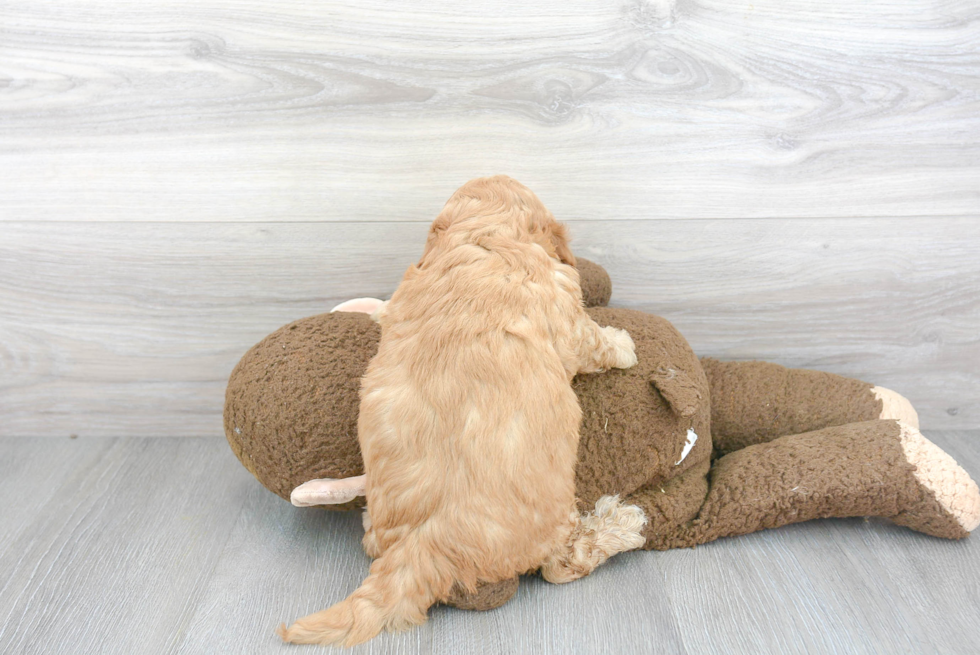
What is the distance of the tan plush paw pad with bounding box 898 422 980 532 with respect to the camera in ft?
4.57

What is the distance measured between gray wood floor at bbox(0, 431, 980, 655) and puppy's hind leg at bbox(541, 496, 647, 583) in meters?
0.04

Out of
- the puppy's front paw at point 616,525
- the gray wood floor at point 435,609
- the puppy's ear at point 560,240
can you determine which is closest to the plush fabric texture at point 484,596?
the gray wood floor at point 435,609

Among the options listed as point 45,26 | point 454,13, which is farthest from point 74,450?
point 454,13

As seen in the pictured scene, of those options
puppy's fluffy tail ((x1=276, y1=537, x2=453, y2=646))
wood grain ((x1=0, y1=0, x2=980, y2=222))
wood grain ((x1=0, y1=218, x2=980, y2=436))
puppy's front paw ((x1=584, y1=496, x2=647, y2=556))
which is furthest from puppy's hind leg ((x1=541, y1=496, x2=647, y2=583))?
wood grain ((x1=0, y1=0, x2=980, y2=222))

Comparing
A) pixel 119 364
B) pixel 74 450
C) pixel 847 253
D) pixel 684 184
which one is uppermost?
pixel 684 184

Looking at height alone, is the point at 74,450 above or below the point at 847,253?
below

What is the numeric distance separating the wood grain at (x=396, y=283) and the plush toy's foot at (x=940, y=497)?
48cm

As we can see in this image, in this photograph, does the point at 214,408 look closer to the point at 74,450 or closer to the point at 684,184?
the point at 74,450

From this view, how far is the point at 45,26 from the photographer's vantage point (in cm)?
163

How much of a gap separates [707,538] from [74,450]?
166cm

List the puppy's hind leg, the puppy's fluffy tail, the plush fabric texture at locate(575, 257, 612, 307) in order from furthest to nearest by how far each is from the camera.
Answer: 1. the plush fabric texture at locate(575, 257, 612, 307)
2. the puppy's hind leg
3. the puppy's fluffy tail

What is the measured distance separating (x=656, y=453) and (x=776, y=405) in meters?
0.42

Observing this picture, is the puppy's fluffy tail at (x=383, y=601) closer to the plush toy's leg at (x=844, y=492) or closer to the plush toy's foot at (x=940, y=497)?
the plush toy's leg at (x=844, y=492)

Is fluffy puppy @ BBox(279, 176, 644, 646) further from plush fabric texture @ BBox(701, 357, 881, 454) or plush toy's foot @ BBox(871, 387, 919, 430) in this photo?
plush toy's foot @ BBox(871, 387, 919, 430)
